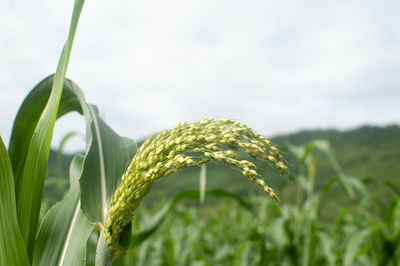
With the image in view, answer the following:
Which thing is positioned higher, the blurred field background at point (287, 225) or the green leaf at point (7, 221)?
the green leaf at point (7, 221)

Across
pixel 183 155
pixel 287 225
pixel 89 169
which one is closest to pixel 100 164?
pixel 89 169

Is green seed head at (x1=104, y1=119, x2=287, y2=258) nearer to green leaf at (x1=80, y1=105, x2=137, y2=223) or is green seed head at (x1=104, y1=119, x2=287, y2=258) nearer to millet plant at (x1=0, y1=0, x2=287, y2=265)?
millet plant at (x1=0, y1=0, x2=287, y2=265)

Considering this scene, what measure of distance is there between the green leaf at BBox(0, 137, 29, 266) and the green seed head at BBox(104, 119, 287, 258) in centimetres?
21

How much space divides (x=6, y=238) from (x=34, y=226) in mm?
141

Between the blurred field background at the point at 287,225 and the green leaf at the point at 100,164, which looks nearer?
the green leaf at the point at 100,164

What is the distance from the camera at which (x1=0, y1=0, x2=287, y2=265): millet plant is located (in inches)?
27.7

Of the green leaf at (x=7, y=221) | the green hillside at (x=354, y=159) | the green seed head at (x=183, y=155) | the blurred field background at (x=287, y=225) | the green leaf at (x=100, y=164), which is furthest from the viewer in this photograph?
the green hillside at (x=354, y=159)

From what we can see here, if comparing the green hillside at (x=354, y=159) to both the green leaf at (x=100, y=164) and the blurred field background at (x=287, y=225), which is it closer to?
the blurred field background at (x=287, y=225)

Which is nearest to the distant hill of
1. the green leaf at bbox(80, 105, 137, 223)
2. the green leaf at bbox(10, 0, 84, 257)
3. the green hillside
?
the green hillside

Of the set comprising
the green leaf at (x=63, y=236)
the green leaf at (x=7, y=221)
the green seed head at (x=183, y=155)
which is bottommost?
the green leaf at (x=63, y=236)

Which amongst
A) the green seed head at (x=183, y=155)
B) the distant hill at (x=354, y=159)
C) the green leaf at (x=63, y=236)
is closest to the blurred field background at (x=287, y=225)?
the green seed head at (x=183, y=155)

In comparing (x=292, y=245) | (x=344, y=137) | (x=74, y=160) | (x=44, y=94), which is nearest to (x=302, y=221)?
(x=292, y=245)

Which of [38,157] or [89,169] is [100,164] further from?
[38,157]

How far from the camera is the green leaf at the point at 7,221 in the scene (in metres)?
0.80
